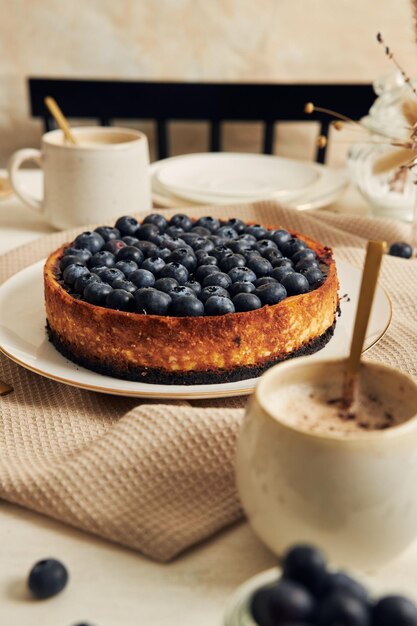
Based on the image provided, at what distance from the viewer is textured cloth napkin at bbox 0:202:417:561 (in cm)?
76

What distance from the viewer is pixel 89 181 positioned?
5.07ft

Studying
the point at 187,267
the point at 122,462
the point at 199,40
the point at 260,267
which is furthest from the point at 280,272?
the point at 199,40

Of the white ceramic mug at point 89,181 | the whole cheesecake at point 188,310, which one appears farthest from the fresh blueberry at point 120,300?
the white ceramic mug at point 89,181

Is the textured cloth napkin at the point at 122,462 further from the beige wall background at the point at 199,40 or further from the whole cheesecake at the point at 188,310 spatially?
the beige wall background at the point at 199,40

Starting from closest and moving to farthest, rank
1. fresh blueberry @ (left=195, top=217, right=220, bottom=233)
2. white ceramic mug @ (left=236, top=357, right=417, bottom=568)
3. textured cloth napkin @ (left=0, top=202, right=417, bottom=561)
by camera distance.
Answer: white ceramic mug @ (left=236, top=357, right=417, bottom=568) → textured cloth napkin @ (left=0, top=202, right=417, bottom=561) → fresh blueberry @ (left=195, top=217, right=220, bottom=233)

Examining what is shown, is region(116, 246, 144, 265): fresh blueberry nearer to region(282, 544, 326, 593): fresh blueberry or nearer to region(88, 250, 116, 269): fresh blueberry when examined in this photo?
region(88, 250, 116, 269): fresh blueberry

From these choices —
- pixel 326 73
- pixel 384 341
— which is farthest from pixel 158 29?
pixel 384 341

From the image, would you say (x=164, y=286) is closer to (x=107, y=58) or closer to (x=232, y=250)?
(x=232, y=250)

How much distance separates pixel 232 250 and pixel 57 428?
41cm

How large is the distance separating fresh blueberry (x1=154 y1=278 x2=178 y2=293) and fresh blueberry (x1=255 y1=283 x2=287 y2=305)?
4.5 inches

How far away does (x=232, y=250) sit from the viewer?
1191 mm

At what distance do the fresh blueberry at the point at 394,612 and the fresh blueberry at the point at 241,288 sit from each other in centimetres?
58

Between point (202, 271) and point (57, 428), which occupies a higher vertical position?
point (202, 271)

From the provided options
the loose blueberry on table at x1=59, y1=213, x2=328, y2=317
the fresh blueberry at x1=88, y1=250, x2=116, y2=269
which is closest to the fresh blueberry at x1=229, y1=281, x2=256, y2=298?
the loose blueberry on table at x1=59, y1=213, x2=328, y2=317
